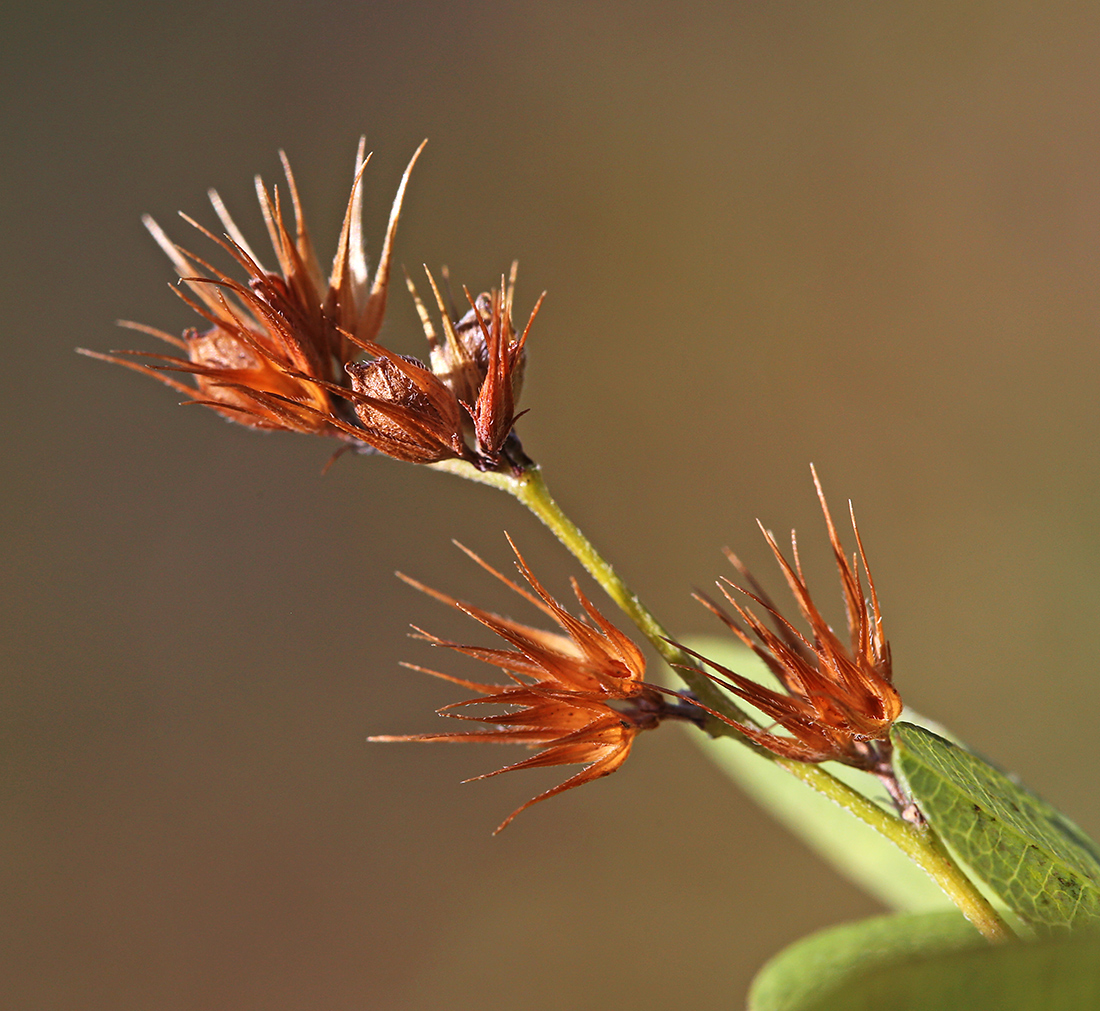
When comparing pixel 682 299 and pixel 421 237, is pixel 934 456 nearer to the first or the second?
pixel 682 299

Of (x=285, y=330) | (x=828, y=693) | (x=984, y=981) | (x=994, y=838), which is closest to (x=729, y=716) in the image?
(x=828, y=693)

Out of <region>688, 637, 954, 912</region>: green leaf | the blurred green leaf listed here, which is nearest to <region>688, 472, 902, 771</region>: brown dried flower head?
the blurred green leaf

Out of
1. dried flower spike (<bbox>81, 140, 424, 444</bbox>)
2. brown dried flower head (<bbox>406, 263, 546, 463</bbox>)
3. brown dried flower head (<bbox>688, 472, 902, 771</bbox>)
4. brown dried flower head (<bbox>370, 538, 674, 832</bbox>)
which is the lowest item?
brown dried flower head (<bbox>688, 472, 902, 771</bbox>)

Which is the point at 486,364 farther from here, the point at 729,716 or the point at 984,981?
the point at 984,981

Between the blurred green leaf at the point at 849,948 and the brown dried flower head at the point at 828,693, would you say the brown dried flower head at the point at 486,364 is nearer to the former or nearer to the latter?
the brown dried flower head at the point at 828,693

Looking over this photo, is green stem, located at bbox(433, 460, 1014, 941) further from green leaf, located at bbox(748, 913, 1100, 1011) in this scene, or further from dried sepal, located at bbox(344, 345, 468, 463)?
green leaf, located at bbox(748, 913, 1100, 1011)

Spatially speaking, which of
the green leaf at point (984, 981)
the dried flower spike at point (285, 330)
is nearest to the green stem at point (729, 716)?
the dried flower spike at point (285, 330)
